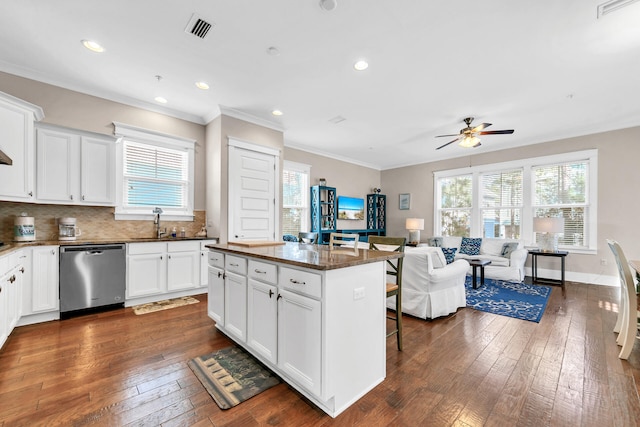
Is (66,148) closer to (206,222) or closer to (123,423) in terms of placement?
(206,222)

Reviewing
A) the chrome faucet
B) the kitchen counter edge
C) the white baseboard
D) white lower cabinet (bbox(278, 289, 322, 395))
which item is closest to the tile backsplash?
the chrome faucet

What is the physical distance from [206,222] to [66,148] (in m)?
2.06

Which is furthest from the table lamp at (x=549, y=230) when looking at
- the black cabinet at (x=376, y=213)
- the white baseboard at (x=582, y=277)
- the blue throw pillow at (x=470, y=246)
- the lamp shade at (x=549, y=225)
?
the black cabinet at (x=376, y=213)

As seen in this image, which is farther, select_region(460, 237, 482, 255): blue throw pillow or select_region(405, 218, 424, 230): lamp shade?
select_region(405, 218, 424, 230): lamp shade

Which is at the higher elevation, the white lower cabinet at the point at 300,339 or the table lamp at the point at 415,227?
the table lamp at the point at 415,227

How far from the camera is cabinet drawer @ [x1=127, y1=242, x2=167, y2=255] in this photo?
3.65 metres

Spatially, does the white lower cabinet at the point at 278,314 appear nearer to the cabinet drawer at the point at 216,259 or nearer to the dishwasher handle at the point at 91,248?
the cabinet drawer at the point at 216,259

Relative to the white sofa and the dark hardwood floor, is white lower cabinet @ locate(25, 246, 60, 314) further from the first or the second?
the white sofa

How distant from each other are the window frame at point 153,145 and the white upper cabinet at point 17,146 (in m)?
0.88

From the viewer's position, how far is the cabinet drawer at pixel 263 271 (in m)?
1.98

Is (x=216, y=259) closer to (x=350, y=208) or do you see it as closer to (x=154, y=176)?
(x=154, y=176)

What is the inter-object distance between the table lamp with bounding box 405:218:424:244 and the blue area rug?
2212 mm

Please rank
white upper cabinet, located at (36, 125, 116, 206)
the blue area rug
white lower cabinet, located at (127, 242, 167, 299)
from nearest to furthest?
white upper cabinet, located at (36, 125, 116, 206) < the blue area rug < white lower cabinet, located at (127, 242, 167, 299)

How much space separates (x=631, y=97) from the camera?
155 inches
